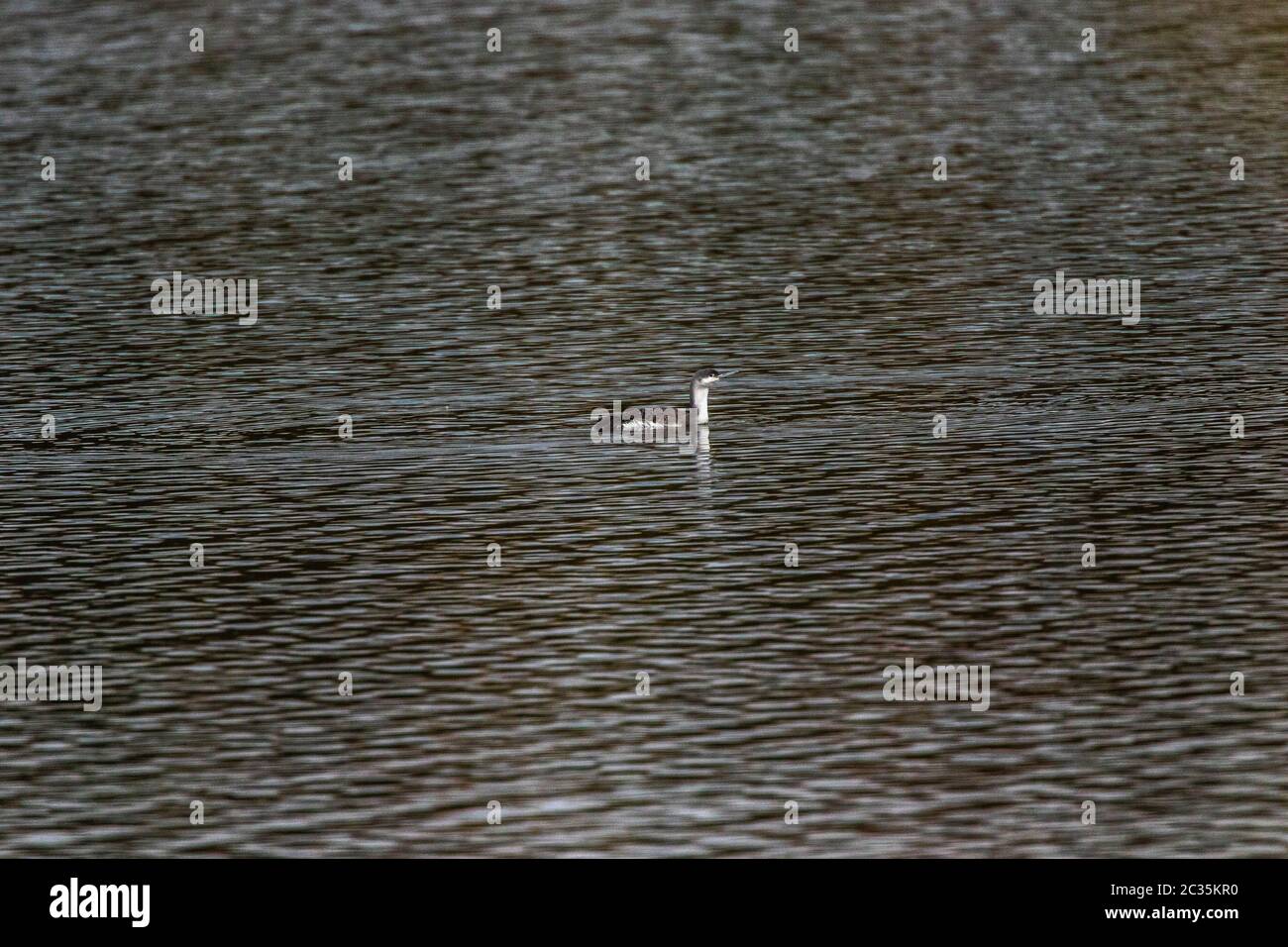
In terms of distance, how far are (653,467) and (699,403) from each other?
195 centimetres

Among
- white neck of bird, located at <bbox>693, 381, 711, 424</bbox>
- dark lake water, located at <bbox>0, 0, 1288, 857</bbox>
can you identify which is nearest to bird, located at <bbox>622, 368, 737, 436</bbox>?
white neck of bird, located at <bbox>693, 381, 711, 424</bbox>

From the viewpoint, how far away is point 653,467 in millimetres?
43312

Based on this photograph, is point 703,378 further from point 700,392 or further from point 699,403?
point 699,403

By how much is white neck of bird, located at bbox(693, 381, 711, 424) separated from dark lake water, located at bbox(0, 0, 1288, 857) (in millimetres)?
764

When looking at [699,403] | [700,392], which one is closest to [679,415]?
[699,403]

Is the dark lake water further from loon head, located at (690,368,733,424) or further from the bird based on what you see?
loon head, located at (690,368,733,424)

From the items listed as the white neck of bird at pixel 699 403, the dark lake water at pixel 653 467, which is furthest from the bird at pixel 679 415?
the dark lake water at pixel 653 467

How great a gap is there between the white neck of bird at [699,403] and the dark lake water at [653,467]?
30.1 inches

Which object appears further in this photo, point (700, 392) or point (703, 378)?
point (700, 392)

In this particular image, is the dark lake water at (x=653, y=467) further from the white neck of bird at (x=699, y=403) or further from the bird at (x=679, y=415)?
the white neck of bird at (x=699, y=403)

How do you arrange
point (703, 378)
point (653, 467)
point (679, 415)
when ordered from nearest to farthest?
point (653, 467) < point (703, 378) < point (679, 415)

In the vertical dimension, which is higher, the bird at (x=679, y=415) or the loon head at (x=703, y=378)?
the loon head at (x=703, y=378)

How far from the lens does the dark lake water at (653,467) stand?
97.8 feet
